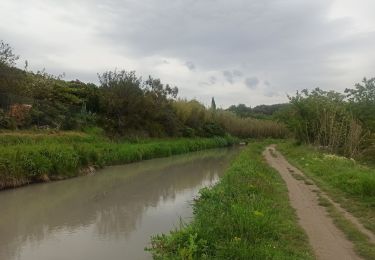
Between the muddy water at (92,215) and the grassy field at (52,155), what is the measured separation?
2.07ft

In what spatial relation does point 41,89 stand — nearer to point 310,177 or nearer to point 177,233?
point 310,177

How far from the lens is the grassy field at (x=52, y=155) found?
55.5 feet

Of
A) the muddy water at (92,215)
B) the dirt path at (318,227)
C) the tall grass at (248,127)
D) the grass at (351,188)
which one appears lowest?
the muddy water at (92,215)

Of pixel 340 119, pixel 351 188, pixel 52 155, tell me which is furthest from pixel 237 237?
pixel 340 119

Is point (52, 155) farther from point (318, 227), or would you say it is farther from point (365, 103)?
point (365, 103)

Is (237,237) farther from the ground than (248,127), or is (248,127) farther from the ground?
(248,127)

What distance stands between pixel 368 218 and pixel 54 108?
21.8m

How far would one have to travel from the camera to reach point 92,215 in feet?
41.9

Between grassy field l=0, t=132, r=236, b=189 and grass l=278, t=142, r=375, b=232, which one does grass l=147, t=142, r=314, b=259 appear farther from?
grassy field l=0, t=132, r=236, b=189

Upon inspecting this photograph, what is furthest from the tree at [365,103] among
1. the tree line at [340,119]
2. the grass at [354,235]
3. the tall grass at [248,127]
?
the tall grass at [248,127]

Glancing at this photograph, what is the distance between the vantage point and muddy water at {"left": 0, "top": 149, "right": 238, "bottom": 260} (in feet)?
29.9

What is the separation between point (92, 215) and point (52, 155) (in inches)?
284

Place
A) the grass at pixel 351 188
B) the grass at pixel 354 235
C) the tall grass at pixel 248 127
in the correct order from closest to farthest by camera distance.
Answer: the grass at pixel 354 235, the grass at pixel 351 188, the tall grass at pixel 248 127

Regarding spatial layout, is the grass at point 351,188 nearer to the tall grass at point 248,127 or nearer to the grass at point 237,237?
the grass at point 237,237
